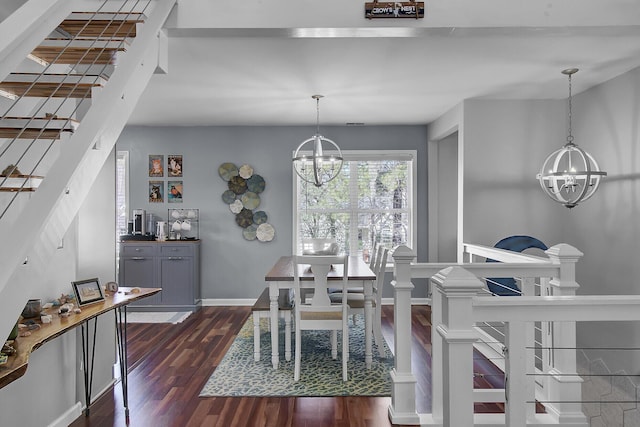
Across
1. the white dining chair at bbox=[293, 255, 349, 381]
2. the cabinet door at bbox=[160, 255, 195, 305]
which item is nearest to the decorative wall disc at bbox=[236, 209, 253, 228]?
the cabinet door at bbox=[160, 255, 195, 305]

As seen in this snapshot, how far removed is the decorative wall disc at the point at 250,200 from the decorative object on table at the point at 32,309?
12.5 feet

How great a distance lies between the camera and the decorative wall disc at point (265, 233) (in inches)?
243

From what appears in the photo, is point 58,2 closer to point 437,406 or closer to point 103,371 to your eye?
point 103,371

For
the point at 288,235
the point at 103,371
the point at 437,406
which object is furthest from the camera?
the point at 288,235

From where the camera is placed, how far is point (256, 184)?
20.2ft

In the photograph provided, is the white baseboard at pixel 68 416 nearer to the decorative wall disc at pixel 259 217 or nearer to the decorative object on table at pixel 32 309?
the decorative object on table at pixel 32 309

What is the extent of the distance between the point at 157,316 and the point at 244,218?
1711mm

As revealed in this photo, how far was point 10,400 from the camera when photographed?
2256 mm

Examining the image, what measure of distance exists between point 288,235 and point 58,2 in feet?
14.6

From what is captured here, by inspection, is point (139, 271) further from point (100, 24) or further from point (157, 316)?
point (100, 24)

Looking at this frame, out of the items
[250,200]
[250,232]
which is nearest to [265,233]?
[250,232]

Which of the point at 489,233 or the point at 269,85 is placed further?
the point at 489,233

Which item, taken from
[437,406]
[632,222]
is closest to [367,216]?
[632,222]

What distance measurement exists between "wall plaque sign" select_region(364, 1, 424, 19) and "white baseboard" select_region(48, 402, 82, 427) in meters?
3.13
